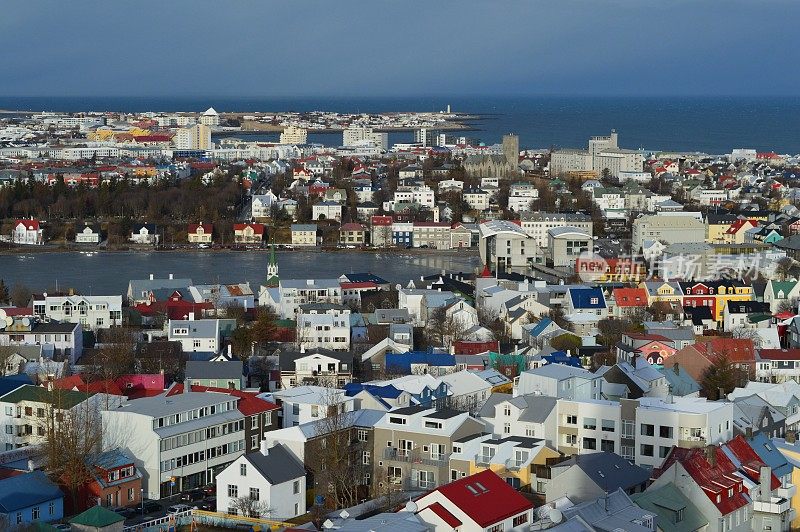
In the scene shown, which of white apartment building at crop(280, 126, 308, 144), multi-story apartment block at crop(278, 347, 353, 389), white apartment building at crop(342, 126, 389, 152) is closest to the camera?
multi-story apartment block at crop(278, 347, 353, 389)

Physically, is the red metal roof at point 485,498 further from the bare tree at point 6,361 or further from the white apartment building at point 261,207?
the white apartment building at point 261,207

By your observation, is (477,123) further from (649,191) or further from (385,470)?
(385,470)

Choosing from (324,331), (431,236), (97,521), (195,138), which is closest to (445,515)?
(97,521)

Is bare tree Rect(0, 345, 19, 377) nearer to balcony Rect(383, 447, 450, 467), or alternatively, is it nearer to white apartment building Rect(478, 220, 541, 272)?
balcony Rect(383, 447, 450, 467)

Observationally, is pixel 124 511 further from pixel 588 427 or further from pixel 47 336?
pixel 47 336

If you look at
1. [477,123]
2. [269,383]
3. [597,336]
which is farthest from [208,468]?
[477,123]

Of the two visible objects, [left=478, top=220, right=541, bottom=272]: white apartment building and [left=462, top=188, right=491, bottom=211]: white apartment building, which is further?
[left=462, top=188, right=491, bottom=211]: white apartment building

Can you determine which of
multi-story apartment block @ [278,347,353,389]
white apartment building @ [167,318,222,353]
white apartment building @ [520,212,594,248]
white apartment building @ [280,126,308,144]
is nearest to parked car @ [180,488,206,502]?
multi-story apartment block @ [278,347,353,389]

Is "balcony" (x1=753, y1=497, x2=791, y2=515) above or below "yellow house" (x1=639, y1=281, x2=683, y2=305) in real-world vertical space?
below
